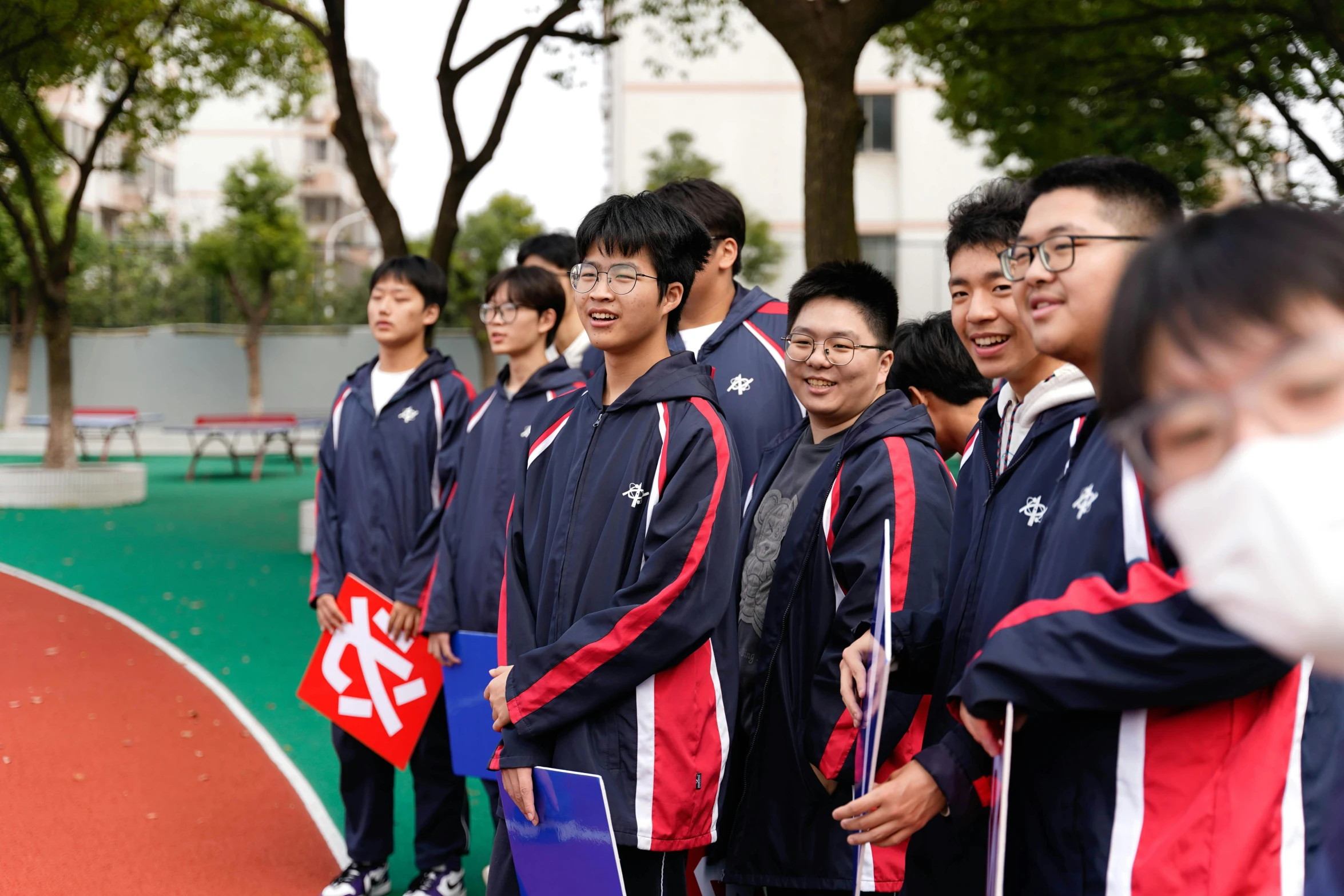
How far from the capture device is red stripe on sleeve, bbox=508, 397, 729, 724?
2.34 meters

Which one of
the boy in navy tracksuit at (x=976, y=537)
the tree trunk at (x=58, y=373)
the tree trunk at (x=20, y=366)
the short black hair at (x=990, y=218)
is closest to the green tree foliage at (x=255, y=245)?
the tree trunk at (x=20, y=366)

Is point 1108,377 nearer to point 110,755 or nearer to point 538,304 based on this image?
point 538,304

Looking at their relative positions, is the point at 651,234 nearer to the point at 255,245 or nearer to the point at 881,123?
the point at 255,245

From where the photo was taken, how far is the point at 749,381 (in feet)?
11.2

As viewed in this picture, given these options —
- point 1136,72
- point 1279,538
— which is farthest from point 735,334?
point 1136,72

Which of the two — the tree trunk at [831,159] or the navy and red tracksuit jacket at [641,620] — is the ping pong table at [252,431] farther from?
the navy and red tracksuit jacket at [641,620]

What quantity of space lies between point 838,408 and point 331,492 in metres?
2.19

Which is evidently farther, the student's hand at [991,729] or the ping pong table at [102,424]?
the ping pong table at [102,424]

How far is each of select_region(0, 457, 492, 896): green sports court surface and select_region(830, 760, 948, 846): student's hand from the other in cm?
261

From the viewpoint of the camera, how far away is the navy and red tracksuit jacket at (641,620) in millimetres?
2363

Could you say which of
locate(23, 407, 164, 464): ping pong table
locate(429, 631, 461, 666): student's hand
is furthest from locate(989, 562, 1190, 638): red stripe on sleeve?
locate(23, 407, 164, 464): ping pong table

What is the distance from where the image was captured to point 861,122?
7.29 metres

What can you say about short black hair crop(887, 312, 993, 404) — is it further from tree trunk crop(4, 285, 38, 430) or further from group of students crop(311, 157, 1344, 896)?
tree trunk crop(4, 285, 38, 430)

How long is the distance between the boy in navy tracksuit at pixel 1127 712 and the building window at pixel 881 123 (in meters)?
25.3
